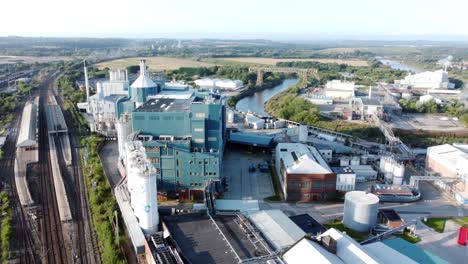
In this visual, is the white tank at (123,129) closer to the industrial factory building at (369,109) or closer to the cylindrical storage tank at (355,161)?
the cylindrical storage tank at (355,161)

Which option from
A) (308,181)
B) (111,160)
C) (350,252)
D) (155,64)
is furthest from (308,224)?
(155,64)

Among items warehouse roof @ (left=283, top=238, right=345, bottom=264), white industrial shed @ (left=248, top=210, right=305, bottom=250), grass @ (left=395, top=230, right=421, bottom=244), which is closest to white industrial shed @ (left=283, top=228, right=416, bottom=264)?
warehouse roof @ (left=283, top=238, right=345, bottom=264)

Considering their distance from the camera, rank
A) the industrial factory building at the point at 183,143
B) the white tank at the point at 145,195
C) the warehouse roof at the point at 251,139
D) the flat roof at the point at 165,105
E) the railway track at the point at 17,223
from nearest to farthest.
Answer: the railway track at the point at 17,223, the white tank at the point at 145,195, the industrial factory building at the point at 183,143, the flat roof at the point at 165,105, the warehouse roof at the point at 251,139

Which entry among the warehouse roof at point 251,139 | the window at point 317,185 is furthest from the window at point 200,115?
the warehouse roof at point 251,139

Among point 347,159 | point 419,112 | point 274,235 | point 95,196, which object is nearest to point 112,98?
point 95,196

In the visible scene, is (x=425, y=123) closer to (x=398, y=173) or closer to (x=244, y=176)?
(x=398, y=173)

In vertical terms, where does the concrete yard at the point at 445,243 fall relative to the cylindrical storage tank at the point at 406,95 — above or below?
below
